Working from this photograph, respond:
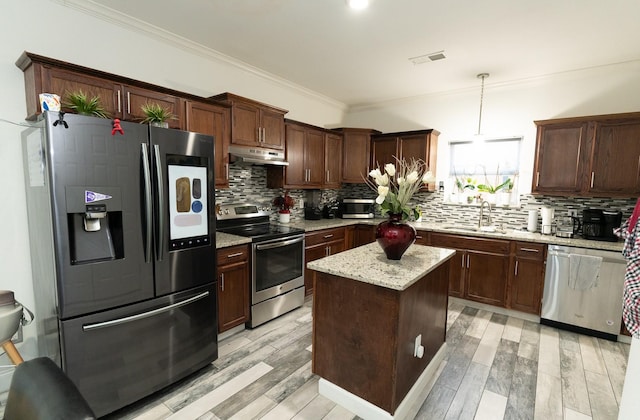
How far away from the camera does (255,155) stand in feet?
10.3

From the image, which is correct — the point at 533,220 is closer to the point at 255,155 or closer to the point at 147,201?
the point at 255,155

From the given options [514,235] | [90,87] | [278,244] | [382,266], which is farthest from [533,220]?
[90,87]

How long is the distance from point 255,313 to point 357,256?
4.53 ft

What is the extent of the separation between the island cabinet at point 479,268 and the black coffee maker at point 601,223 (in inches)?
31.1

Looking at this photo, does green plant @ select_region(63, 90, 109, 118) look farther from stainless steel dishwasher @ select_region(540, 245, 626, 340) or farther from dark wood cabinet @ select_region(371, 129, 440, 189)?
stainless steel dishwasher @ select_region(540, 245, 626, 340)

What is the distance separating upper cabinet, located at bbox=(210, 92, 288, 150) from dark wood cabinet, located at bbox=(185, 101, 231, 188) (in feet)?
0.30

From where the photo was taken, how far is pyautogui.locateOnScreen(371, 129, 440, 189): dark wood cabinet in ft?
13.7

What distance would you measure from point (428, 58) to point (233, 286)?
9.97 ft

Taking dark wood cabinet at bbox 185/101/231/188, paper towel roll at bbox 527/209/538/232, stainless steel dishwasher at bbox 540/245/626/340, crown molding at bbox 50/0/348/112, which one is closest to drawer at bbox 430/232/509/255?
stainless steel dishwasher at bbox 540/245/626/340

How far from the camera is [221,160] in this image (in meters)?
2.84

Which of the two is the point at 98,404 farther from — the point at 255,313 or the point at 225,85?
the point at 225,85

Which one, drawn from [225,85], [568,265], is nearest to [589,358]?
[568,265]

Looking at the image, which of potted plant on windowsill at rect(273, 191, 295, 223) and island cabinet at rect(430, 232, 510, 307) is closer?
island cabinet at rect(430, 232, 510, 307)

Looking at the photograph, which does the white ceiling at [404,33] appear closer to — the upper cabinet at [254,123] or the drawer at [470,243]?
the upper cabinet at [254,123]
